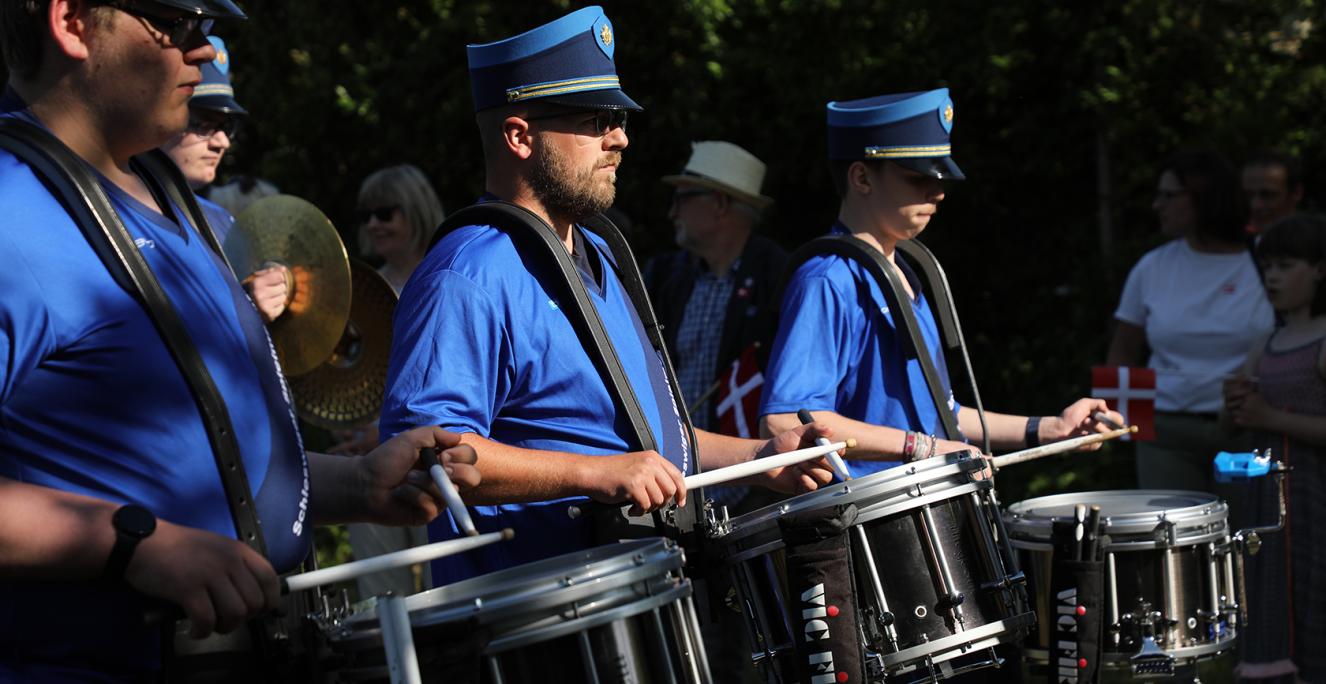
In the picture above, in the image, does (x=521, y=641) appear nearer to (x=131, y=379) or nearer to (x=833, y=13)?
(x=131, y=379)

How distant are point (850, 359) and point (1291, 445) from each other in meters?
2.23

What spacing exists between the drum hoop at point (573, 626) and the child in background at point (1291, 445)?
3358 millimetres

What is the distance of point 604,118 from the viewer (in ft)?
10.3

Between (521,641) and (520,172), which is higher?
(520,172)

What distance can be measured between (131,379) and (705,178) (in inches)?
195

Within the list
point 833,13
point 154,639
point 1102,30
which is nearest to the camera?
point 154,639

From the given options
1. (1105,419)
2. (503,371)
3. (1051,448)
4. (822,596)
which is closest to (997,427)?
(1105,419)

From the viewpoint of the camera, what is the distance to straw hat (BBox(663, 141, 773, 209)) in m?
6.79

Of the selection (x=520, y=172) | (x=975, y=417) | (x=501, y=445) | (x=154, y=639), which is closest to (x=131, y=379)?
(x=154, y=639)

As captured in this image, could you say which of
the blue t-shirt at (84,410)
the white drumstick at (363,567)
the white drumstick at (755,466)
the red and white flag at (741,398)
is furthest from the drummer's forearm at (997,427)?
the blue t-shirt at (84,410)

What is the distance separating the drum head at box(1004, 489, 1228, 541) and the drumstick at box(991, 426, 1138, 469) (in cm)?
14

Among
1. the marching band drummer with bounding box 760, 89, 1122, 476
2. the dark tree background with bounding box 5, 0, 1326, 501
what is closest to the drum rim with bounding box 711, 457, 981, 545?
the marching band drummer with bounding box 760, 89, 1122, 476

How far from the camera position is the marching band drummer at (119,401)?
6.23 feet

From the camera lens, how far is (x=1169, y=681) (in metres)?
3.94
